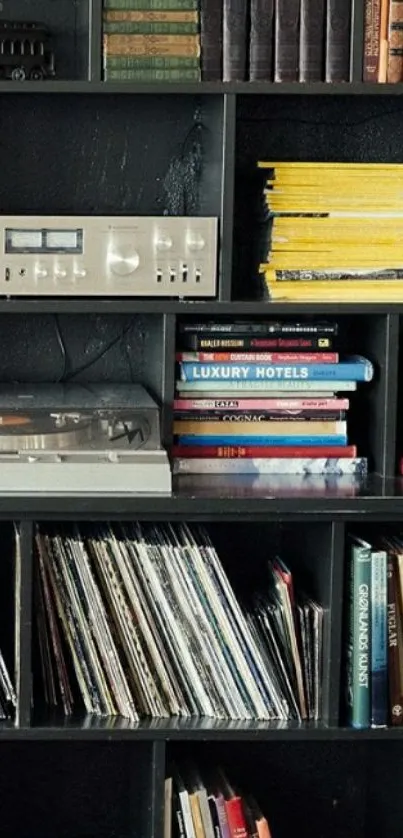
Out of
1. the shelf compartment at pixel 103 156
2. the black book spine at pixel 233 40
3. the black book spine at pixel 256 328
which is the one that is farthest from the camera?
the shelf compartment at pixel 103 156

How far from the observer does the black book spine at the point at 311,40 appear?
241 centimetres

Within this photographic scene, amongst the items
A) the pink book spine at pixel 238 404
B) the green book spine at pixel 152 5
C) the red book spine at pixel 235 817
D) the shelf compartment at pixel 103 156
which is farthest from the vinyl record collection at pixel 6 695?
the green book spine at pixel 152 5

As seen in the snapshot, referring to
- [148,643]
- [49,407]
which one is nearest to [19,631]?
[148,643]

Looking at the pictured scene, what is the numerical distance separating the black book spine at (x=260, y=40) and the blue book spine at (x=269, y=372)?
48 centimetres

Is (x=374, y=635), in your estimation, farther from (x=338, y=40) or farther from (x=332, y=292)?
(x=338, y=40)

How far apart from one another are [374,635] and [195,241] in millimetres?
701

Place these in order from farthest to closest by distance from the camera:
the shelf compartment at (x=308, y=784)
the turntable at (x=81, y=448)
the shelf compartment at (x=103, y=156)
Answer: the shelf compartment at (x=308, y=784) < the shelf compartment at (x=103, y=156) < the turntable at (x=81, y=448)

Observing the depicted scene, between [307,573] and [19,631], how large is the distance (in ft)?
1.75

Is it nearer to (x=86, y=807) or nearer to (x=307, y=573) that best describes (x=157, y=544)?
(x=307, y=573)

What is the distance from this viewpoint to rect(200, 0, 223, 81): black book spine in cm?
239

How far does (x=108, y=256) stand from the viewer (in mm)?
2408

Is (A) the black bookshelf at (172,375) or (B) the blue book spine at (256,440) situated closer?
(A) the black bookshelf at (172,375)

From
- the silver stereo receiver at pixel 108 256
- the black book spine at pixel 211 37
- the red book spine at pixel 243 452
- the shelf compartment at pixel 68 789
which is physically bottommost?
the shelf compartment at pixel 68 789

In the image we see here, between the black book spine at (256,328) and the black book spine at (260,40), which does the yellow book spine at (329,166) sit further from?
the black book spine at (256,328)
